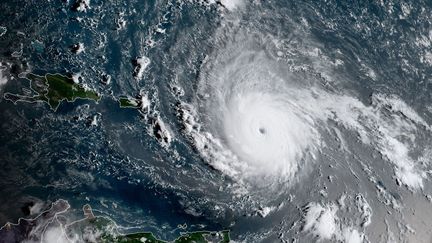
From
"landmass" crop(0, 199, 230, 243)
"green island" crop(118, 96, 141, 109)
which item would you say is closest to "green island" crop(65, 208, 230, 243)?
"landmass" crop(0, 199, 230, 243)

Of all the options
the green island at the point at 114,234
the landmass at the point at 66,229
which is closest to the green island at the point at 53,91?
the landmass at the point at 66,229

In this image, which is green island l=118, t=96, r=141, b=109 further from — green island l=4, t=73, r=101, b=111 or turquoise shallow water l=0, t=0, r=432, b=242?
green island l=4, t=73, r=101, b=111

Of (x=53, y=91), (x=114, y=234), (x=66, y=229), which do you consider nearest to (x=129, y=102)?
(x=53, y=91)

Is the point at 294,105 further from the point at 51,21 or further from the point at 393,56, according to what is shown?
the point at 51,21

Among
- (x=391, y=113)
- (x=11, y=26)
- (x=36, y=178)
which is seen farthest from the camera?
(x=391, y=113)

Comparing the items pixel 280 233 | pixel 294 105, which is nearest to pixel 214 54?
pixel 294 105

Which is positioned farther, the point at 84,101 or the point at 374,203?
→ the point at 374,203
